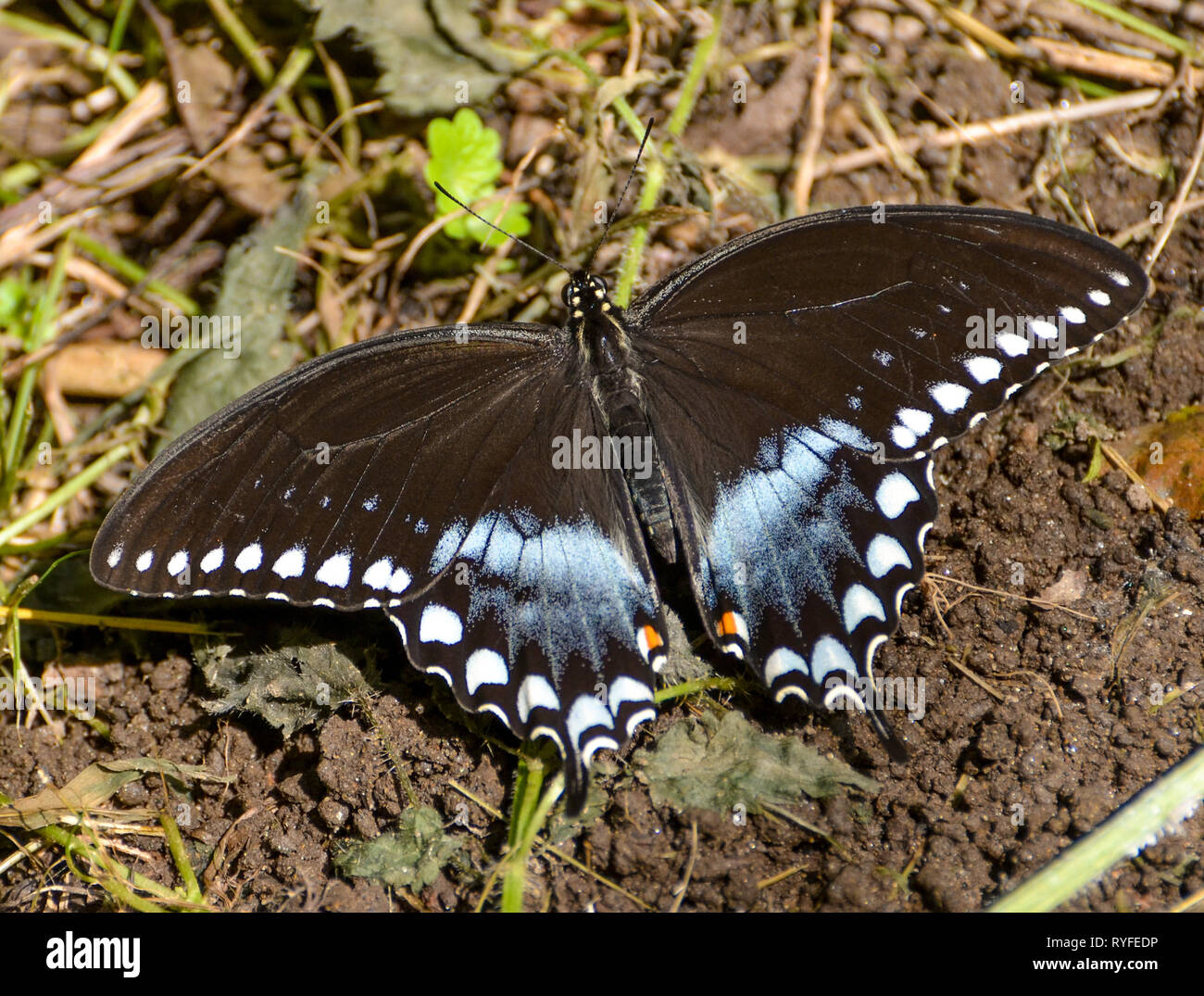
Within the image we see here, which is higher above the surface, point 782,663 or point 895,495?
point 895,495

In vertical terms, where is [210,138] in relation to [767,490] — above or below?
above

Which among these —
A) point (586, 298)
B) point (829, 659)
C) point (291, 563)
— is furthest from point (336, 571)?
point (829, 659)

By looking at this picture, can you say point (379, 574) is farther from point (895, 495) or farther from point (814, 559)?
point (895, 495)

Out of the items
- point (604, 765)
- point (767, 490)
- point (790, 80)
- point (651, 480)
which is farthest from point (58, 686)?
point (790, 80)

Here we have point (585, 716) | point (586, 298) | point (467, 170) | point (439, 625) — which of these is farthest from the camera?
point (467, 170)

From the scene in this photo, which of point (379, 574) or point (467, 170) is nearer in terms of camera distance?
point (379, 574)

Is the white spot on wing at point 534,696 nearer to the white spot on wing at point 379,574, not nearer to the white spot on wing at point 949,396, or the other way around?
the white spot on wing at point 379,574

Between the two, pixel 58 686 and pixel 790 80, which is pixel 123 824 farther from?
pixel 790 80
